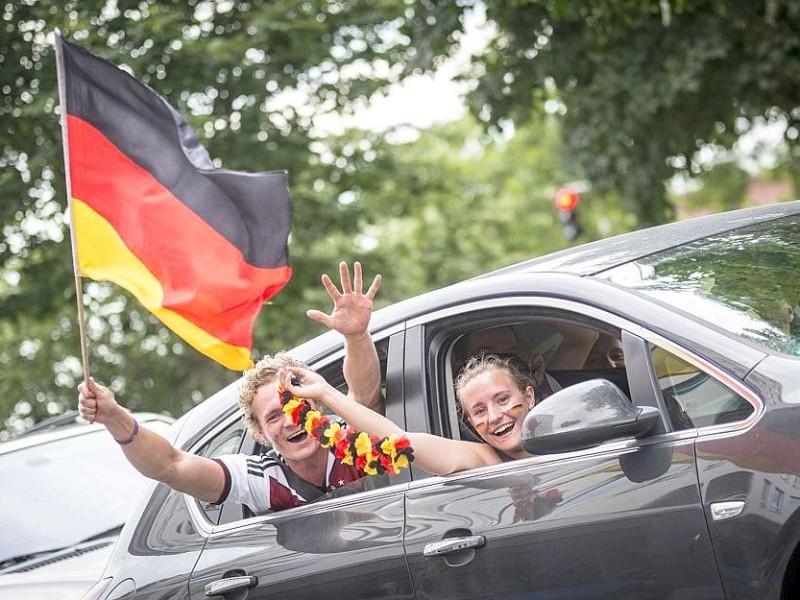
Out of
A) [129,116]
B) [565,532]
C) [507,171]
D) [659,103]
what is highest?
[507,171]

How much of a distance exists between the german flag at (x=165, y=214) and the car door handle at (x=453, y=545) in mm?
1841

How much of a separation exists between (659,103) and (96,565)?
918cm

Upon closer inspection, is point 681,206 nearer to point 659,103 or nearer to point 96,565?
point 659,103

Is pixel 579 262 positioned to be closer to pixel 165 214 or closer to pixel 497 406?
pixel 497 406

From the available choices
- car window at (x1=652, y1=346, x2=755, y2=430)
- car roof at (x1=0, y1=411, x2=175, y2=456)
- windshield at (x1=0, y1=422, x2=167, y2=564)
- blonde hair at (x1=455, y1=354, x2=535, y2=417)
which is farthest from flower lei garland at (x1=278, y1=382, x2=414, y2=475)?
car roof at (x1=0, y1=411, x2=175, y2=456)

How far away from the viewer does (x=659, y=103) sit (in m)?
13.5

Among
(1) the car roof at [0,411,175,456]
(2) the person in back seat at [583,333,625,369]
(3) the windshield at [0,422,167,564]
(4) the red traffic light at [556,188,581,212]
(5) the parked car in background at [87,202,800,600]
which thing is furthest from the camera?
(4) the red traffic light at [556,188,581,212]

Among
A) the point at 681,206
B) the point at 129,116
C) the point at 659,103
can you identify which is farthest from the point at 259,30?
the point at 681,206

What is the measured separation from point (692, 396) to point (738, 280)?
0.48m

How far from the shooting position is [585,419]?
3559 millimetres

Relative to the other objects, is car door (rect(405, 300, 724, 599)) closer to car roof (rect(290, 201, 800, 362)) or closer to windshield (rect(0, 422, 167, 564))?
car roof (rect(290, 201, 800, 362))

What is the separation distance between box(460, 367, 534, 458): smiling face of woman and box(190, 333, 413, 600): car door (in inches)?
9.5

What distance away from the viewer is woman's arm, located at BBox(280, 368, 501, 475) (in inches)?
160

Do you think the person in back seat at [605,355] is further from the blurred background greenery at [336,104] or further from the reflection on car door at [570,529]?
the blurred background greenery at [336,104]
